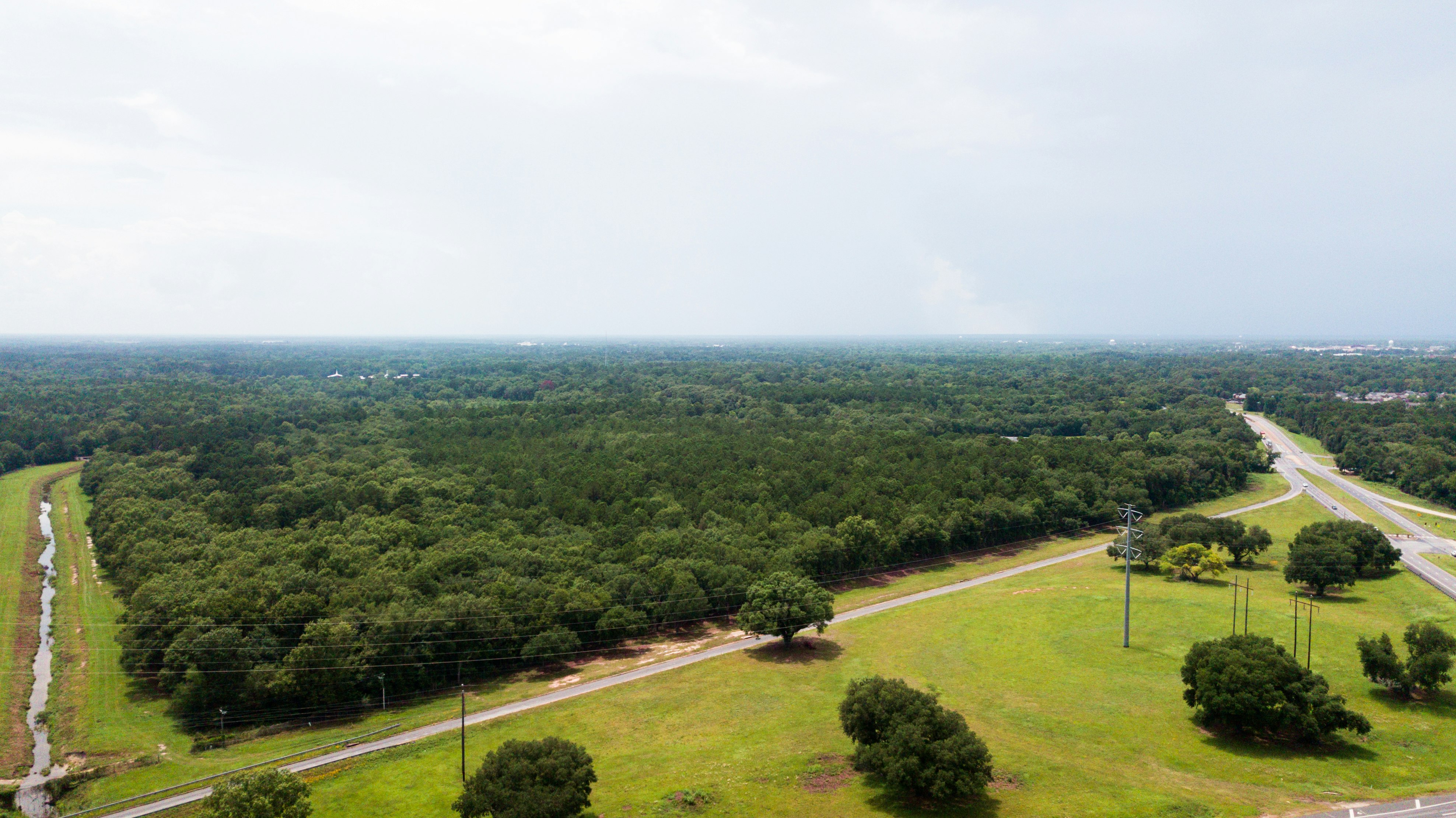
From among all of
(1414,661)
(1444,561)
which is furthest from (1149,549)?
(1414,661)

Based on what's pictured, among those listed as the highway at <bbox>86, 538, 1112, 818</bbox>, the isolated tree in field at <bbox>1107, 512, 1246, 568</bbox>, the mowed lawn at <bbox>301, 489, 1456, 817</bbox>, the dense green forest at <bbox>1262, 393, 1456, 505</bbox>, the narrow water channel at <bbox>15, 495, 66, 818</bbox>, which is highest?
the dense green forest at <bbox>1262, 393, 1456, 505</bbox>

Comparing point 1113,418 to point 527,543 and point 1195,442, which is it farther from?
point 527,543

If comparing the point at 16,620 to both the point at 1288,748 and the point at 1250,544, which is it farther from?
the point at 1250,544

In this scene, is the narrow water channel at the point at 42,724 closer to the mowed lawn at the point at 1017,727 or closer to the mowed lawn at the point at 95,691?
the mowed lawn at the point at 95,691

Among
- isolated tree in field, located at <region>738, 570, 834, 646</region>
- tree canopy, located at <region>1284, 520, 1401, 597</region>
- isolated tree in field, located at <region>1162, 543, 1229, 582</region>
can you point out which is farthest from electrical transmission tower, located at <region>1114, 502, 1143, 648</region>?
isolated tree in field, located at <region>738, 570, 834, 646</region>

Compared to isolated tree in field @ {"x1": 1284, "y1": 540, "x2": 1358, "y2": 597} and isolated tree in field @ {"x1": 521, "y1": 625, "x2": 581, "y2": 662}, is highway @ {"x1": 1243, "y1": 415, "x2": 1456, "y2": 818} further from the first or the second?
isolated tree in field @ {"x1": 521, "y1": 625, "x2": 581, "y2": 662}

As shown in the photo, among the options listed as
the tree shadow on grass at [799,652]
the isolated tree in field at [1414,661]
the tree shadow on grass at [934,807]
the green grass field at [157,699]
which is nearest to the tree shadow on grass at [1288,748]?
the isolated tree in field at [1414,661]

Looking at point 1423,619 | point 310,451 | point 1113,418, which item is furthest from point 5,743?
point 1113,418
